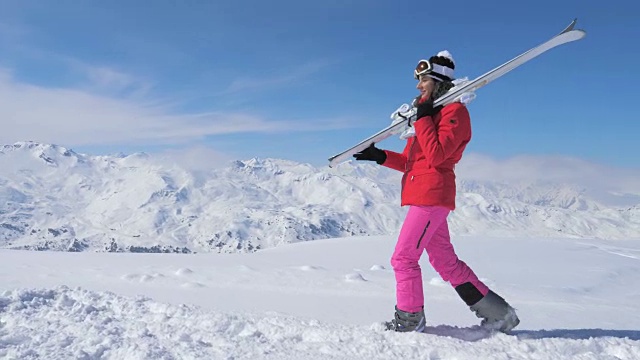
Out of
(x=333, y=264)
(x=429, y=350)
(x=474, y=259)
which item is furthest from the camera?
(x=474, y=259)

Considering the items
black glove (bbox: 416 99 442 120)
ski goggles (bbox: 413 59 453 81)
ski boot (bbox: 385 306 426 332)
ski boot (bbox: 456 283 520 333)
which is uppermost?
ski goggles (bbox: 413 59 453 81)

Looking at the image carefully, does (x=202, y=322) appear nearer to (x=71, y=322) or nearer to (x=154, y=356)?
(x=154, y=356)

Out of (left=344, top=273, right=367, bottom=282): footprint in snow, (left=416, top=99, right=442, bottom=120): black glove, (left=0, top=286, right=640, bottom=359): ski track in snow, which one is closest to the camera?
(left=0, top=286, right=640, bottom=359): ski track in snow

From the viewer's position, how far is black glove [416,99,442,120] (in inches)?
161

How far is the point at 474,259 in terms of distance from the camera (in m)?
11.2

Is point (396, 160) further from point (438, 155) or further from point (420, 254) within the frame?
point (420, 254)

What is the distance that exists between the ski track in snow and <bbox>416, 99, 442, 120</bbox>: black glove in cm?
200

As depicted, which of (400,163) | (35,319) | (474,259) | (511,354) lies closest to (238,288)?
(35,319)

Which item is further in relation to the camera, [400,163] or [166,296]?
[166,296]

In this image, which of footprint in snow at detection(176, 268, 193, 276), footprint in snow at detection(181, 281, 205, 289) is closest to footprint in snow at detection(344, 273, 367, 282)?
footprint in snow at detection(181, 281, 205, 289)

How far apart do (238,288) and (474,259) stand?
7.11 metres

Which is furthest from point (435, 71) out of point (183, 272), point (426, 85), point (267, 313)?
point (183, 272)

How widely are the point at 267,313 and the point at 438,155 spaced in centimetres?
239

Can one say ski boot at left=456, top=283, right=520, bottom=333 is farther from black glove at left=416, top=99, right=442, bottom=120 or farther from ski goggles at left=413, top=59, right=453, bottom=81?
ski goggles at left=413, top=59, right=453, bottom=81
